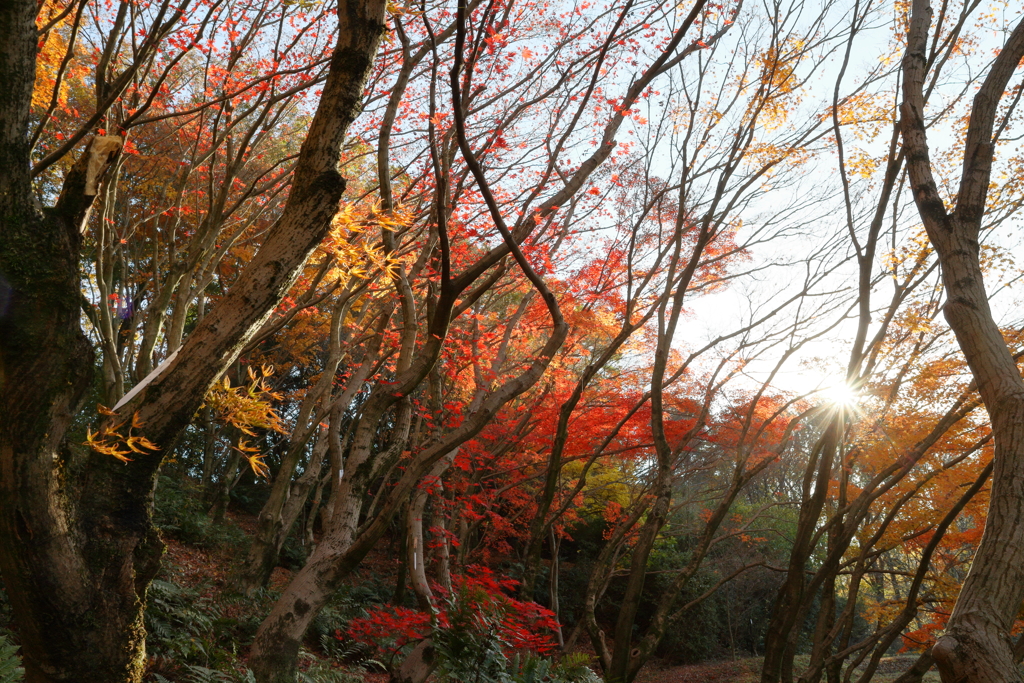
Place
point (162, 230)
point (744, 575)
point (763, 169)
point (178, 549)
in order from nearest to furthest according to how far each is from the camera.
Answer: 1. point (763, 169)
2. point (178, 549)
3. point (162, 230)
4. point (744, 575)

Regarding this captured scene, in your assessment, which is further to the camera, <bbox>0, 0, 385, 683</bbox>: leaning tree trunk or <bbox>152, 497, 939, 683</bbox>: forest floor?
<bbox>152, 497, 939, 683</bbox>: forest floor

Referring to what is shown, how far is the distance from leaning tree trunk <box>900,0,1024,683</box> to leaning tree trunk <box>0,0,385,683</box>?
2819mm

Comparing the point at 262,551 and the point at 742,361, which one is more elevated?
the point at 742,361

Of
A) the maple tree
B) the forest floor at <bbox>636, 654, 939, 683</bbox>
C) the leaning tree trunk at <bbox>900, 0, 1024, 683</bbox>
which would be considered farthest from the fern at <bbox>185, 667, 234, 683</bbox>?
the forest floor at <bbox>636, 654, 939, 683</bbox>

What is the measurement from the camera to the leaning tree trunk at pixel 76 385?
219 centimetres

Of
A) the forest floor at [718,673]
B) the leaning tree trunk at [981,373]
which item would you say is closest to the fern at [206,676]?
the leaning tree trunk at [981,373]

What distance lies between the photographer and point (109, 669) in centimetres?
242

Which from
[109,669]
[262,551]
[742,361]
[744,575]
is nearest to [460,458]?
[262,551]

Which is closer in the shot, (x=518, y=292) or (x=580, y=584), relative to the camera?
(x=518, y=292)

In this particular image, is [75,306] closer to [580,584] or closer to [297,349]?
[297,349]

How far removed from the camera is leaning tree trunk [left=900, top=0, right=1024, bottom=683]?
2.21 meters

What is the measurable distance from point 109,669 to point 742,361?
830 cm

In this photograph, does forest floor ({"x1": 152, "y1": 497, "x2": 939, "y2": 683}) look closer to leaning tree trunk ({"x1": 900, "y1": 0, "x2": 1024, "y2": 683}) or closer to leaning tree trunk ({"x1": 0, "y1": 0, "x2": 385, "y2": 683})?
leaning tree trunk ({"x1": 0, "y1": 0, "x2": 385, "y2": 683})

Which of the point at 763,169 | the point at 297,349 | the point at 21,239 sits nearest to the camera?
the point at 21,239
